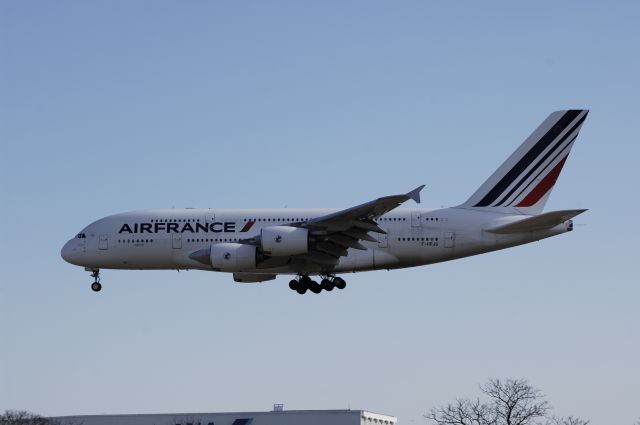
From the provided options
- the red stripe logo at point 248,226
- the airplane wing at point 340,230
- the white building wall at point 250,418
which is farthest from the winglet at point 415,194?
the white building wall at point 250,418

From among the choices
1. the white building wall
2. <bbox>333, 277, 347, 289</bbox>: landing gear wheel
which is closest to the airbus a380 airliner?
<bbox>333, 277, 347, 289</bbox>: landing gear wheel

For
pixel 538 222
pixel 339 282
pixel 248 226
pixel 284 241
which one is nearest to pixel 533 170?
pixel 538 222

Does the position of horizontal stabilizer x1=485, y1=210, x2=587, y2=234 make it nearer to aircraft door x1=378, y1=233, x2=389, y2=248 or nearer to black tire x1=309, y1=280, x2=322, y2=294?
aircraft door x1=378, y1=233, x2=389, y2=248

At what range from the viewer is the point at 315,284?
58281 mm

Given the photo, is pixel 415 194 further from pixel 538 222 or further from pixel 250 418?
pixel 250 418

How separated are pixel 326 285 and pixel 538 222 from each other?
33.2 ft

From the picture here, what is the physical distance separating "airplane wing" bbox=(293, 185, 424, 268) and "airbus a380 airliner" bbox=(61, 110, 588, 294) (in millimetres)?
43

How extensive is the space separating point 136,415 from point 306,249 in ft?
86.4

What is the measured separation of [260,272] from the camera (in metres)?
57.2

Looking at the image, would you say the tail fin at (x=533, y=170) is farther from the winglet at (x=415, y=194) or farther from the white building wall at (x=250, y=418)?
the white building wall at (x=250, y=418)

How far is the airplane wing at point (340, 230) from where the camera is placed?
53.2m

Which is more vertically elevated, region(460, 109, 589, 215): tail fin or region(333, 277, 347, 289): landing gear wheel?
region(460, 109, 589, 215): tail fin

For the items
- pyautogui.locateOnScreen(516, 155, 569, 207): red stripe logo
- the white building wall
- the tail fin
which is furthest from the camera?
the white building wall

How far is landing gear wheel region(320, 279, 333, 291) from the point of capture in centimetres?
5819
